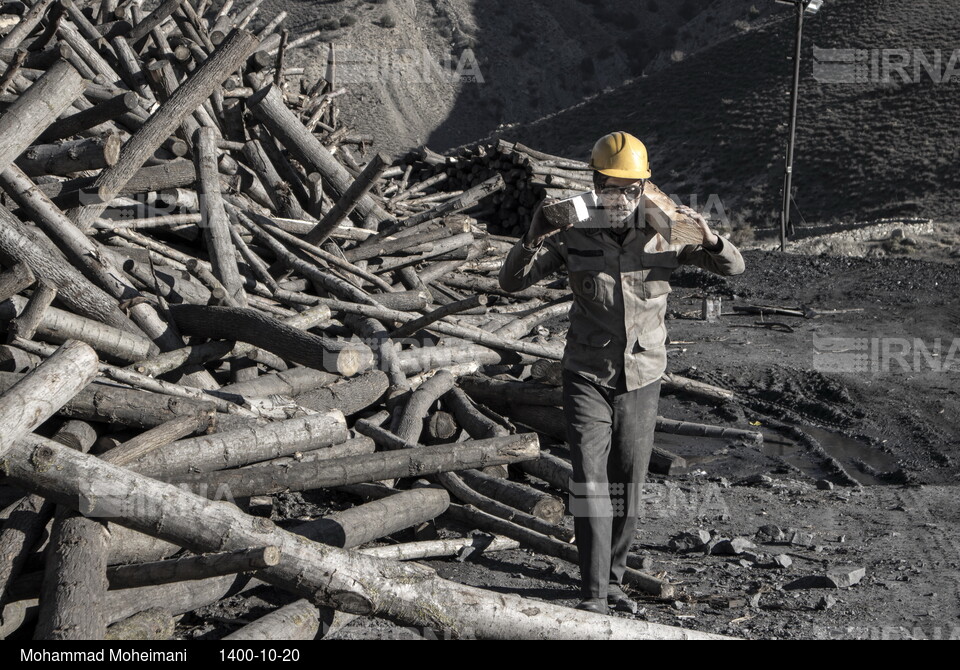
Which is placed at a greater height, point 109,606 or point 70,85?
point 70,85

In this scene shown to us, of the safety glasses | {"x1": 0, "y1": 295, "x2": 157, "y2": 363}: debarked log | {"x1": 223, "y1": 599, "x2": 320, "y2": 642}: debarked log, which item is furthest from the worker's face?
{"x1": 0, "y1": 295, "x2": 157, "y2": 363}: debarked log

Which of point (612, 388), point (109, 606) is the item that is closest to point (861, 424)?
point (612, 388)

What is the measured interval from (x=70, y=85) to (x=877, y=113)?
30.8 meters

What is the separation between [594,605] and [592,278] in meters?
1.52

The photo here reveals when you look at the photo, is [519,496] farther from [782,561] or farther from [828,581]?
[828,581]

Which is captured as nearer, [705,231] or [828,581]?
[705,231]

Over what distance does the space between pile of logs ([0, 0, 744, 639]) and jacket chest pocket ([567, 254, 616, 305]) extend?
4.75 ft

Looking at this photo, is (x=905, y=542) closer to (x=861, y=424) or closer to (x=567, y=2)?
(x=861, y=424)

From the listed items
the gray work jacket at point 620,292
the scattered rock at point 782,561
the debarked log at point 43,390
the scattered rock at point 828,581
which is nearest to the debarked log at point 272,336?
the debarked log at point 43,390

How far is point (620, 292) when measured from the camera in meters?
4.37

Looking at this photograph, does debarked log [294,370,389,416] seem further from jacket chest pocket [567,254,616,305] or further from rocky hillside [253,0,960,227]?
rocky hillside [253,0,960,227]

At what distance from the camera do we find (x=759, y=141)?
32.0 m

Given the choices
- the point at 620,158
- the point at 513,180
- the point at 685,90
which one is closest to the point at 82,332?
the point at 620,158

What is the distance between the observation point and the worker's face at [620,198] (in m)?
4.32
